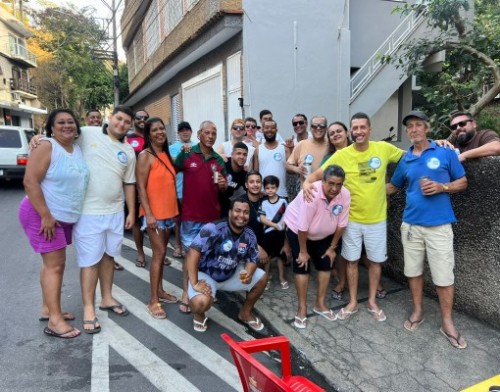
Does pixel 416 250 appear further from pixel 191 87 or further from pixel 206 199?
pixel 191 87

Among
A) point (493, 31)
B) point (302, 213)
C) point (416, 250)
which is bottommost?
point (416, 250)

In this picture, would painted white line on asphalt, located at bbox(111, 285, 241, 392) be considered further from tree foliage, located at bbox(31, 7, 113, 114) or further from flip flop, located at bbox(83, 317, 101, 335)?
tree foliage, located at bbox(31, 7, 113, 114)

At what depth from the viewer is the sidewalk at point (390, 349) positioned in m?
3.05

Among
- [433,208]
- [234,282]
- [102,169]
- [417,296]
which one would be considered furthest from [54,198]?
[417,296]

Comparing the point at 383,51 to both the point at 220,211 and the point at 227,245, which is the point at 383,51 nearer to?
the point at 220,211

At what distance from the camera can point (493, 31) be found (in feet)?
20.6

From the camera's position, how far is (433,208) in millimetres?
3473

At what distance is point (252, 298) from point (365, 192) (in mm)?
1485

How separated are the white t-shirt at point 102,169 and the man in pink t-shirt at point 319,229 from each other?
1690mm

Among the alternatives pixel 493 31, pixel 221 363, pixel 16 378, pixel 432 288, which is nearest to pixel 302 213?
pixel 221 363

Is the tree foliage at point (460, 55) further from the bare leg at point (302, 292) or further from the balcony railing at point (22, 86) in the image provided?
the balcony railing at point (22, 86)

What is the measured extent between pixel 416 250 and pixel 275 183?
165 centimetres

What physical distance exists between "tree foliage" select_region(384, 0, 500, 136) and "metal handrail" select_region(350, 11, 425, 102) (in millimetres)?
1762

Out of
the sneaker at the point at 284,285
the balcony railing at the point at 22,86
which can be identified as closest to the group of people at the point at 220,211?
the sneaker at the point at 284,285
